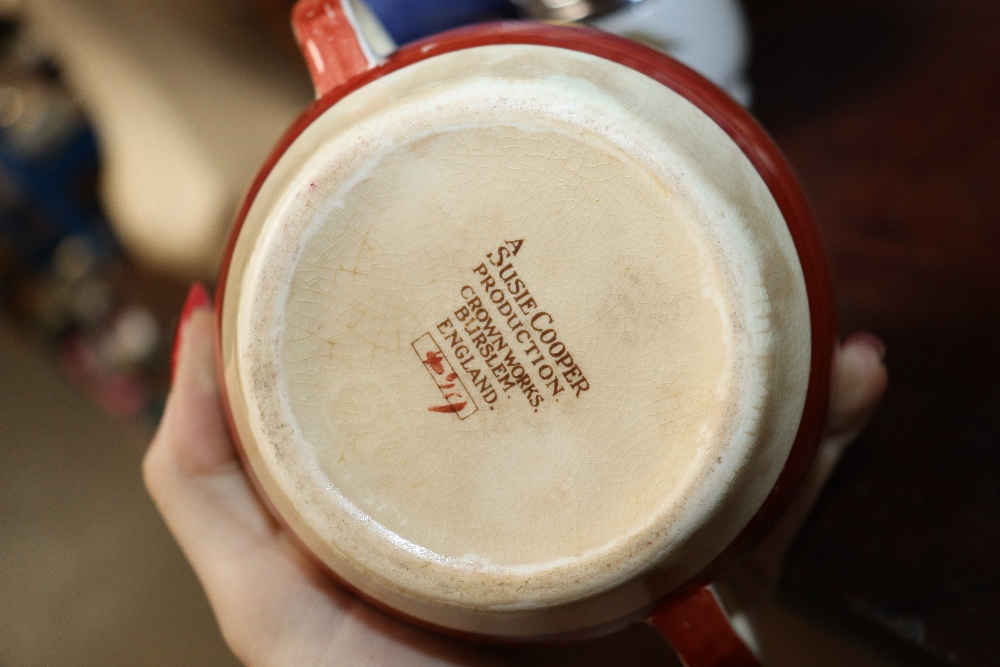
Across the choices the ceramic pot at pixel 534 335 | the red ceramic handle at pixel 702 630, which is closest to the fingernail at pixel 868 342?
the ceramic pot at pixel 534 335

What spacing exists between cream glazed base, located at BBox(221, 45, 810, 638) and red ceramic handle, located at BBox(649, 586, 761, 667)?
1.0 inches

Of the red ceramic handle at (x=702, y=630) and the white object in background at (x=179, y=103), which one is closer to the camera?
the red ceramic handle at (x=702, y=630)

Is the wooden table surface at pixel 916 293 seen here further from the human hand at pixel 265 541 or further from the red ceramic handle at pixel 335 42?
the red ceramic handle at pixel 335 42

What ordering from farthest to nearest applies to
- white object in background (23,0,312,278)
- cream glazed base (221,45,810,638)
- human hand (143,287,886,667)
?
white object in background (23,0,312,278)
human hand (143,287,886,667)
cream glazed base (221,45,810,638)

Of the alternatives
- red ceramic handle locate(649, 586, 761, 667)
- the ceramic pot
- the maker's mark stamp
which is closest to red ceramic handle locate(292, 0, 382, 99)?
the ceramic pot

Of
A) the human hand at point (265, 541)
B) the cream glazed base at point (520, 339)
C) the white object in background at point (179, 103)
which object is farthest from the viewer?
the white object in background at point (179, 103)

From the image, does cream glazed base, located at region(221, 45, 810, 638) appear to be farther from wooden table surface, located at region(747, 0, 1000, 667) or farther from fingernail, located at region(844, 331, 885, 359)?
wooden table surface, located at region(747, 0, 1000, 667)

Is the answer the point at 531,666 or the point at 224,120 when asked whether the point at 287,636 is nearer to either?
the point at 531,666

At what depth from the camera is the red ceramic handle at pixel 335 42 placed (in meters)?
0.47

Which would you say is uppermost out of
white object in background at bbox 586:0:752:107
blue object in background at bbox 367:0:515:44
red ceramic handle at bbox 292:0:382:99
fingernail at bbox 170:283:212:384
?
red ceramic handle at bbox 292:0:382:99

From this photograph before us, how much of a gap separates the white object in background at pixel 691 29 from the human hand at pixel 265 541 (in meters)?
0.27

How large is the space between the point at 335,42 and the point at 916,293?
54cm

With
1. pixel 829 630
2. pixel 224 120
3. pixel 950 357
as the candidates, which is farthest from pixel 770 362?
pixel 224 120

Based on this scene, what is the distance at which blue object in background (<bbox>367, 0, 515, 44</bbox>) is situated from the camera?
1.87 feet
